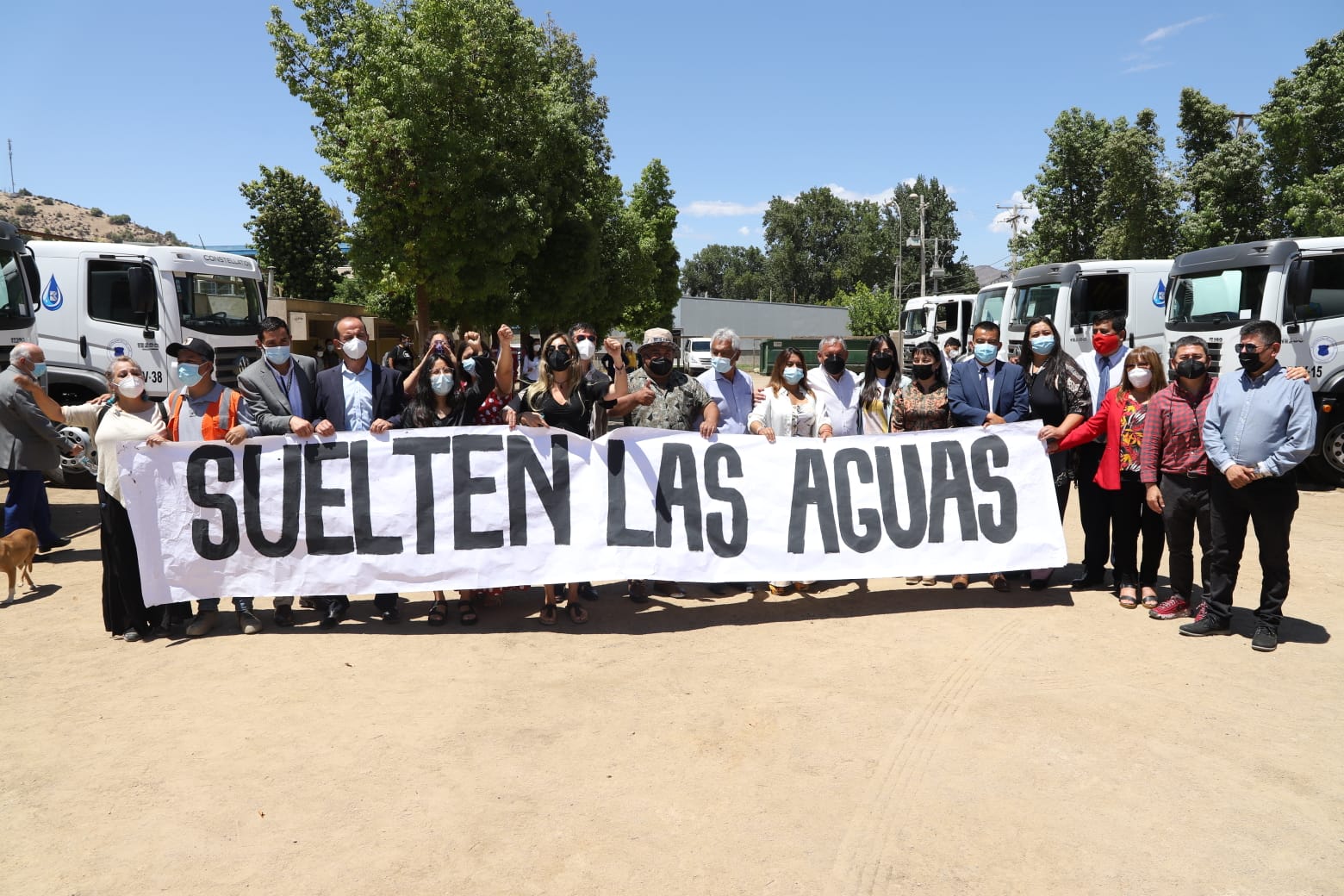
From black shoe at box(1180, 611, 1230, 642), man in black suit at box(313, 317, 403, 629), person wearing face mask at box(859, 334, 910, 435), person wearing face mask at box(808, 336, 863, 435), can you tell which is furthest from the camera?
person wearing face mask at box(859, 334, 910, 435)

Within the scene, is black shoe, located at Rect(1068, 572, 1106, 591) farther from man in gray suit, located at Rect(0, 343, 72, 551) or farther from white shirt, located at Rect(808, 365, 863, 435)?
man in gray suit, located at Rect(0, 343, 72, 551)

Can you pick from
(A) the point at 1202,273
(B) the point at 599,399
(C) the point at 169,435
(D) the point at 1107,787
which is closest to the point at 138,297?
(C) the point at 169,435

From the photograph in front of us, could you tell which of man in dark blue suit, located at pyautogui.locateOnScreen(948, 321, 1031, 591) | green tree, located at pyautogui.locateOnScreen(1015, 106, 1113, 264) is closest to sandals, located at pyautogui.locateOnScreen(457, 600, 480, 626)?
man in dark blue suit, located at pyautogui.locateOnScreen(948, 321, 1031, 591)

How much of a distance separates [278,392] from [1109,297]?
1456 centimetres

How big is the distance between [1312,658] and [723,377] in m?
4.17

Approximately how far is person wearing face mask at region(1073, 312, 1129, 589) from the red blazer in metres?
0.11

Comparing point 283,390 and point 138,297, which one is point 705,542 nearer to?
point 283,390

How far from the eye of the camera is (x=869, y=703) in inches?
184

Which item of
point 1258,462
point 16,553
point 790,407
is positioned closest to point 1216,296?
point 1258,462

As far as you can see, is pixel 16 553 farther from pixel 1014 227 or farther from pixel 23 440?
pixel 1014 227

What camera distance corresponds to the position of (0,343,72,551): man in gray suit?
739 centimetres

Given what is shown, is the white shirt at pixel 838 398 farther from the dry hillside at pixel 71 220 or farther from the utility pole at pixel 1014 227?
the dry hillside at pixel 71 220

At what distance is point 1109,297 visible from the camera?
621 inches

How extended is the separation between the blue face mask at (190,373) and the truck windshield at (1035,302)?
48.0ft
